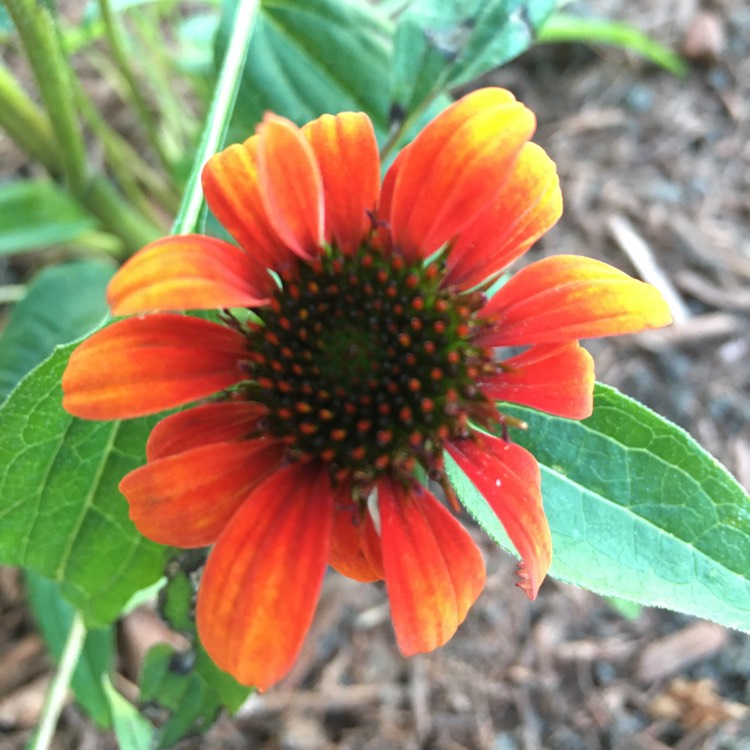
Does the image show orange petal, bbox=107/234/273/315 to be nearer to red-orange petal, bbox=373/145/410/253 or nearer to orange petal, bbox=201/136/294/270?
orange petal, bbox=201/136/294/270

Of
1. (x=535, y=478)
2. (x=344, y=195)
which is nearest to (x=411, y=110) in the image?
(x=344, y=195)

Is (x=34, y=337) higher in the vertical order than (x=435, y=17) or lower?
lower

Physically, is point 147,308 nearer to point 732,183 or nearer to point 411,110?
point 411,110

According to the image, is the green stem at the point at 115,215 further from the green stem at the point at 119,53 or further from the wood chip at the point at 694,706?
the wood chip at the point at 694,706

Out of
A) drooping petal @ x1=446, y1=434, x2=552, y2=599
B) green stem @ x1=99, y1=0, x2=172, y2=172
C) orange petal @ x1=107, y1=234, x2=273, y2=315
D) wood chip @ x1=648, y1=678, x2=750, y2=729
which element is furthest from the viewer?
wood chip @ x1=648, y1=678, x2=750, y2=729

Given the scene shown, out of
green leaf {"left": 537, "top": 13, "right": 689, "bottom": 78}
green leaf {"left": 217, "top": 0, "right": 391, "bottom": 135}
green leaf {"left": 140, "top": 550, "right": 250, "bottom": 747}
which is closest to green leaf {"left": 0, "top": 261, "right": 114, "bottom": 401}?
green leaf {"left": 217, "top": 0, "right": 391, "bottom": 135}
